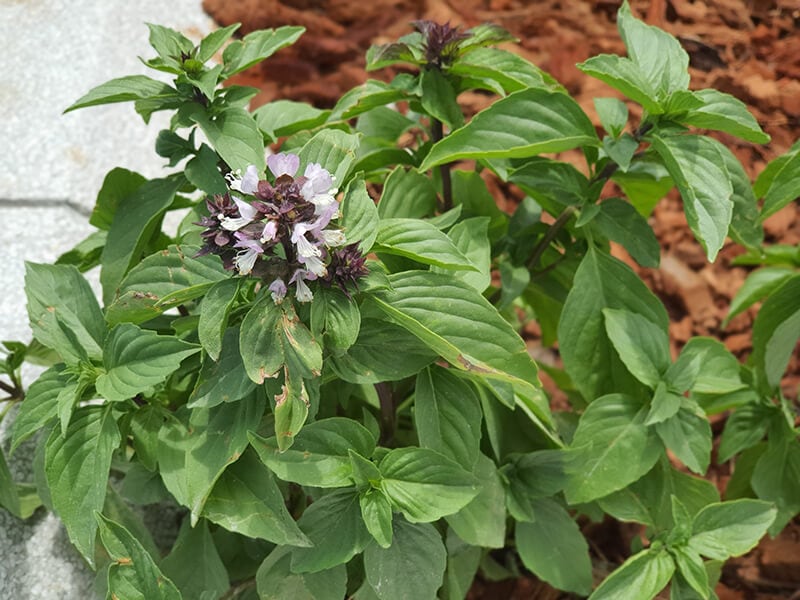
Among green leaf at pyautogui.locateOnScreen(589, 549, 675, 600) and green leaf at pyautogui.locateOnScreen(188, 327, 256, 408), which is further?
green leaf at pyautogui.locateOnScreen(589, 549, 675, 600)

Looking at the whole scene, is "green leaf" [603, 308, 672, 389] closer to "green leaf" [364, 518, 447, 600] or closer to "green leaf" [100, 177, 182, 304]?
"green leaf" [364, 518, 447, 600]

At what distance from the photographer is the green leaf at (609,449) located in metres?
1.23

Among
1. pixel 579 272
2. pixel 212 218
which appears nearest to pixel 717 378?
pixel 579 272

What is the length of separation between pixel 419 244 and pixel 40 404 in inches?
19.9

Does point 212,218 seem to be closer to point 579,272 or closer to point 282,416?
point 282,416

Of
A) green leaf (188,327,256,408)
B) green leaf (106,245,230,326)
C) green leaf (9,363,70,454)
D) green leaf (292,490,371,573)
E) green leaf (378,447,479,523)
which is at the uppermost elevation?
green leaf (106,245,230,326)

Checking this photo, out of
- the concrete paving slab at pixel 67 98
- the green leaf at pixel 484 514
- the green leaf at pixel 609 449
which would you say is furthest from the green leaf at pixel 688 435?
the concrete paving slab at pixel 67 98

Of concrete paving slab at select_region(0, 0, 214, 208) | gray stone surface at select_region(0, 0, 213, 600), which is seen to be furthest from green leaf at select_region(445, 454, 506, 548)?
concrete paving slab at select_region(0, 0, 214, 208)

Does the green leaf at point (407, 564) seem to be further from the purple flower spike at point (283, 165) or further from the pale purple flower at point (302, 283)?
the purple flower spike at point (283, 165)

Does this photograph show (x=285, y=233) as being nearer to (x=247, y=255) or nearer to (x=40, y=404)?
(x=247, y=255)

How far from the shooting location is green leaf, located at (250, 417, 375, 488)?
0.99 metres

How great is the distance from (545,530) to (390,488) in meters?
0.37

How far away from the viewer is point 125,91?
1081mm

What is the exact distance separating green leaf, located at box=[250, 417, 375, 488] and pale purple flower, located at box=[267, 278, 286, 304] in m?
0.19
